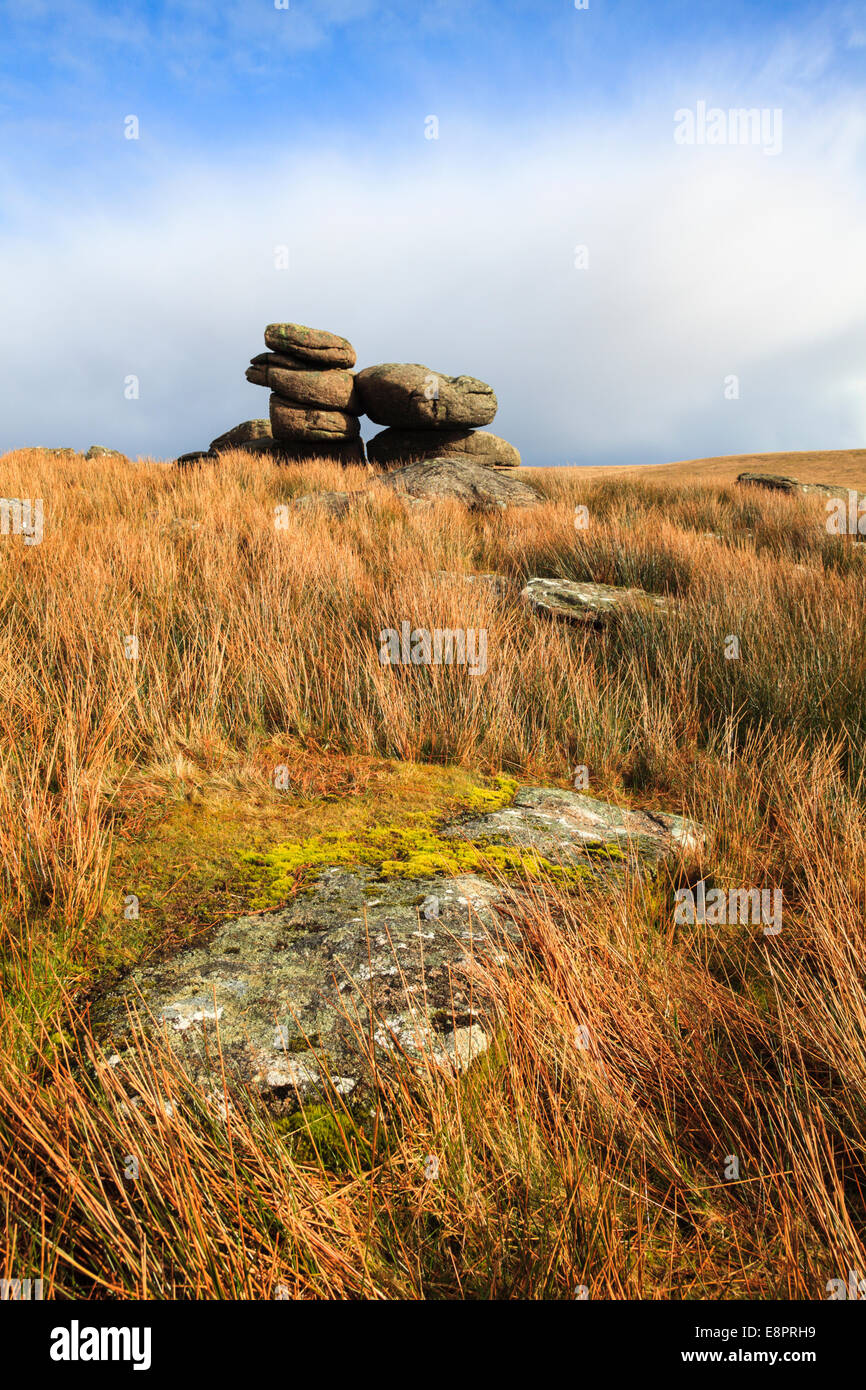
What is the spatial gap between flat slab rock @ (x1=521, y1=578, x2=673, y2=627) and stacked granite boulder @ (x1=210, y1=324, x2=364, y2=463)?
508 inches

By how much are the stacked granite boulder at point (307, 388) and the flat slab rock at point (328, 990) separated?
16.6 m

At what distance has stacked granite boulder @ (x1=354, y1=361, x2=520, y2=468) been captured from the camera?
16938 mm

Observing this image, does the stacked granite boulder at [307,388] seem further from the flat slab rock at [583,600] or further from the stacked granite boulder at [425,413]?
the flat slab rock at [583,600]

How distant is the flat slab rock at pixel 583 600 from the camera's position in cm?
536

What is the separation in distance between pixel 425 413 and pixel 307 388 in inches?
113

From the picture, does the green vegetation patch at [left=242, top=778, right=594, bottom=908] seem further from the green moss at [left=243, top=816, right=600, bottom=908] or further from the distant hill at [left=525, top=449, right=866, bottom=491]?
the distant hill at [left=525, top=449, right=866, bottom=491]

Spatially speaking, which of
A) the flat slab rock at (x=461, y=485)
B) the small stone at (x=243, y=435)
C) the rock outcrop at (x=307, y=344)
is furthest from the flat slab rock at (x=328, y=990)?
the small stone at (x=243, y=435)

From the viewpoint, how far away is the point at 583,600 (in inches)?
219

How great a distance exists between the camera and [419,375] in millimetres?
17016

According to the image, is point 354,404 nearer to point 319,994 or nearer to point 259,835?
point 259,835

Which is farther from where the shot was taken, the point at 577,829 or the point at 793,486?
the point at 793,486

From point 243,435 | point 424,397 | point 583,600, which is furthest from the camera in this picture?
point 243,435

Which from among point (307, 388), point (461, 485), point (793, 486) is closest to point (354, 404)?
point (307, 388)
